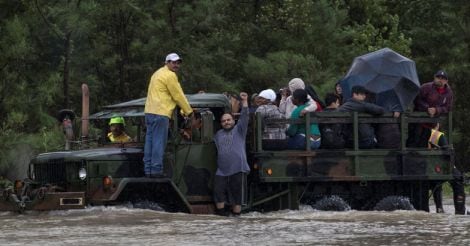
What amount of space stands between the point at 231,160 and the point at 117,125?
1574 mm

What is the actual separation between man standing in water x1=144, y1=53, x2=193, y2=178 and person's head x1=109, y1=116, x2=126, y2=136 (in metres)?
0.62

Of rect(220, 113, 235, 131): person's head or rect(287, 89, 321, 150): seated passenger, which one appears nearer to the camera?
rect(220, 113, 235, 131): person's head

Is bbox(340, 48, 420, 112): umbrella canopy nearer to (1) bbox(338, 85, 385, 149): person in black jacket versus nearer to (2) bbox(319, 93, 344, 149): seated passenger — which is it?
(1) bbox(338, 85, 385, 149): person in black jacket

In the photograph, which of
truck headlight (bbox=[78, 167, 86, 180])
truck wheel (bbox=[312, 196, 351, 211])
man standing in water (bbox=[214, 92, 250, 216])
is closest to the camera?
truck headlight (bbox=[78, 167, 86, 180])

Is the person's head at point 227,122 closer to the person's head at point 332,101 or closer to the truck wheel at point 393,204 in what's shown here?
the person's head at point 332,101

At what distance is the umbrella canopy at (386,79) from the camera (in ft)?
54.4

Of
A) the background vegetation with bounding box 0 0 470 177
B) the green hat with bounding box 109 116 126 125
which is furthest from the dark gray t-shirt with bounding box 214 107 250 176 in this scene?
the background vegetation with bounding box 0 0 470 177

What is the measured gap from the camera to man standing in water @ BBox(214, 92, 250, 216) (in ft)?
49.3

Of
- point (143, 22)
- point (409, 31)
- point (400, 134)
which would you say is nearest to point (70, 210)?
point (400, 134)

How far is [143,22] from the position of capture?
88.4 ft

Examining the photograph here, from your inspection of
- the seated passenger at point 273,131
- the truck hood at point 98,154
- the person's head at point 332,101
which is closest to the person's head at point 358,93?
the person's head at point 332,101

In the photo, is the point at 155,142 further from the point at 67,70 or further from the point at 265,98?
the point at 67,70

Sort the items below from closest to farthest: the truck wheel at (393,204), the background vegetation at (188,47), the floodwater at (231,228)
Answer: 1. the floodwater at (231,228)
2. the truck wheel at (393,204)
3. the background vegetation at (188,47)

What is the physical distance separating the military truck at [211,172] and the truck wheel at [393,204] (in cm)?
1
